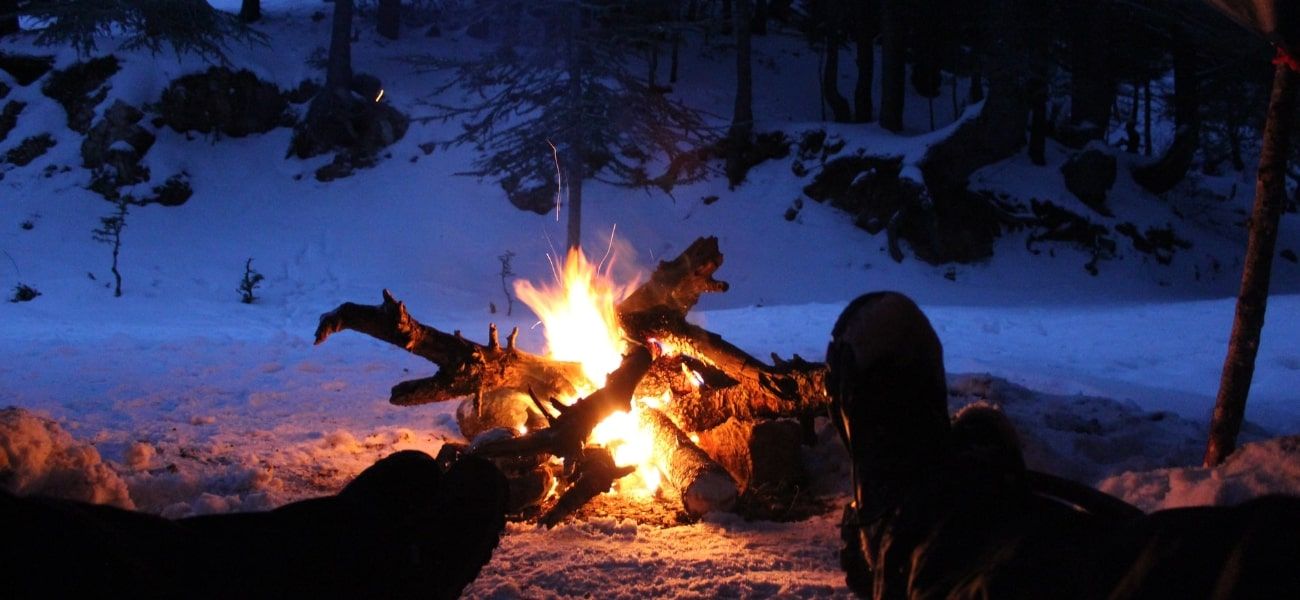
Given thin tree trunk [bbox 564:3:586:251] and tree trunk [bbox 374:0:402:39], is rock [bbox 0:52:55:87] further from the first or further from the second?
thin tree trunk [bbox 564:3:586:251]

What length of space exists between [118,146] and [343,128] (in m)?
4.64

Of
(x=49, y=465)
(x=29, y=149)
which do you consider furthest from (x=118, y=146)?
(x=49, y=465)

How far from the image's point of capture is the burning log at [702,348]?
13.7 ft

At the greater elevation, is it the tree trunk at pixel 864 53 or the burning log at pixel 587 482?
the tree trunk at pixel 864 53

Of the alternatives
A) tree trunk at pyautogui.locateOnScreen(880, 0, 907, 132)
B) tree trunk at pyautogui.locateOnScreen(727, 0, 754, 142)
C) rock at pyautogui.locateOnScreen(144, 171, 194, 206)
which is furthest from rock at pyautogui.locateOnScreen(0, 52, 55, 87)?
tree trunk at pyautogui.locateOnScreen(880, 0, 907, 132)

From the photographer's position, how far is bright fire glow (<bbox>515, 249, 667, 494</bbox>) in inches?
170

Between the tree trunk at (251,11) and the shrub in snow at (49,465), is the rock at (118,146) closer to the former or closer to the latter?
the tree trunk at (251,11)

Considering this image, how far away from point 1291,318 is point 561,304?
319 inches

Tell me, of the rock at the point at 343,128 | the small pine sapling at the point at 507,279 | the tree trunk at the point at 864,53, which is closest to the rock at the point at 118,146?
the rock at the point at 343,128

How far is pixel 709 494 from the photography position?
3.65m

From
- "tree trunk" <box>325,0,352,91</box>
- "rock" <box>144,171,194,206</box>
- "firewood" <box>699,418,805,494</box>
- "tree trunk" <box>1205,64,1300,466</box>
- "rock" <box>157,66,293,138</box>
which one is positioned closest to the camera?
"tree trunk" <box>1205,64,1300,466</box>

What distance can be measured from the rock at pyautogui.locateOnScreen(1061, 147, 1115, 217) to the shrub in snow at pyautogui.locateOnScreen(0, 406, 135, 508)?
1817 centimetres

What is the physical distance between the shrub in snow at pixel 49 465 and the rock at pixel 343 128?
1761 cm

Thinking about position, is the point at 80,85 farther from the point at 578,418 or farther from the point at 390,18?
the point at 578,418
